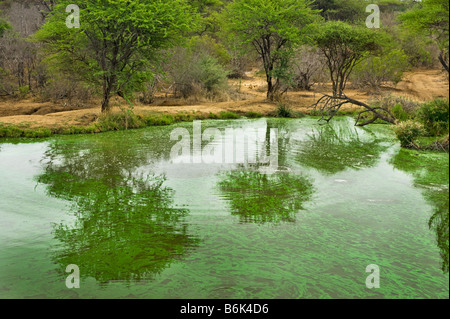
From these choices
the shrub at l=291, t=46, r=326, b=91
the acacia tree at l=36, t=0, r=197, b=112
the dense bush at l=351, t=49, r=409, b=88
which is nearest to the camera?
the acacia tree at l=36, t=0, r=197, b=112

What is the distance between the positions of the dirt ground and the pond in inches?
130

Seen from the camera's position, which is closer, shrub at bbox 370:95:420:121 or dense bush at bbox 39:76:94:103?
shrub at bbox 370:95:420:121

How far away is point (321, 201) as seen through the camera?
6867 mm

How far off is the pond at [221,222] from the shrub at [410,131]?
66cm

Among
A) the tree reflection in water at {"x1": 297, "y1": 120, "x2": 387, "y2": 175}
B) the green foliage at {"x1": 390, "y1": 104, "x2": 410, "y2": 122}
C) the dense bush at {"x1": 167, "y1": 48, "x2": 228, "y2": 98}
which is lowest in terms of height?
the tree reflection in water at {"x1": 297, "y1": 120, "x2": 387, "y2": 175}

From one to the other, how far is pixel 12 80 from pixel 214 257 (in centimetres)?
1978

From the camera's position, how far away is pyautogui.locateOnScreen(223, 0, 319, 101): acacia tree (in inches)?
747

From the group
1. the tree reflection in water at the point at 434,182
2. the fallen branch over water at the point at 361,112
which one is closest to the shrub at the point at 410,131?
the tree reflection in water at the point at 434,182

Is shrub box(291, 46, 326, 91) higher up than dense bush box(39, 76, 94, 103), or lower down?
higher up

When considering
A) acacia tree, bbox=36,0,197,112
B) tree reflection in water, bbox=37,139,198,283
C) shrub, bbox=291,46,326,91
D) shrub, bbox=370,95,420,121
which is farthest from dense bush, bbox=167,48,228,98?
tree reflection in water, bbox=37,139,198,283

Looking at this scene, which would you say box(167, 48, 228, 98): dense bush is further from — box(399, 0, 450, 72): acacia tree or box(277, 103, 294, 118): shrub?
box(399, 0, 450, 72): acacia tree

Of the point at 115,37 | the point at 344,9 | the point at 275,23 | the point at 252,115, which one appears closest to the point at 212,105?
the point at 252,115

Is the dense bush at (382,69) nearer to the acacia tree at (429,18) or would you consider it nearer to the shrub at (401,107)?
the acacia tree at (429,18)

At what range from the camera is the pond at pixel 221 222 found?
13.8ft
